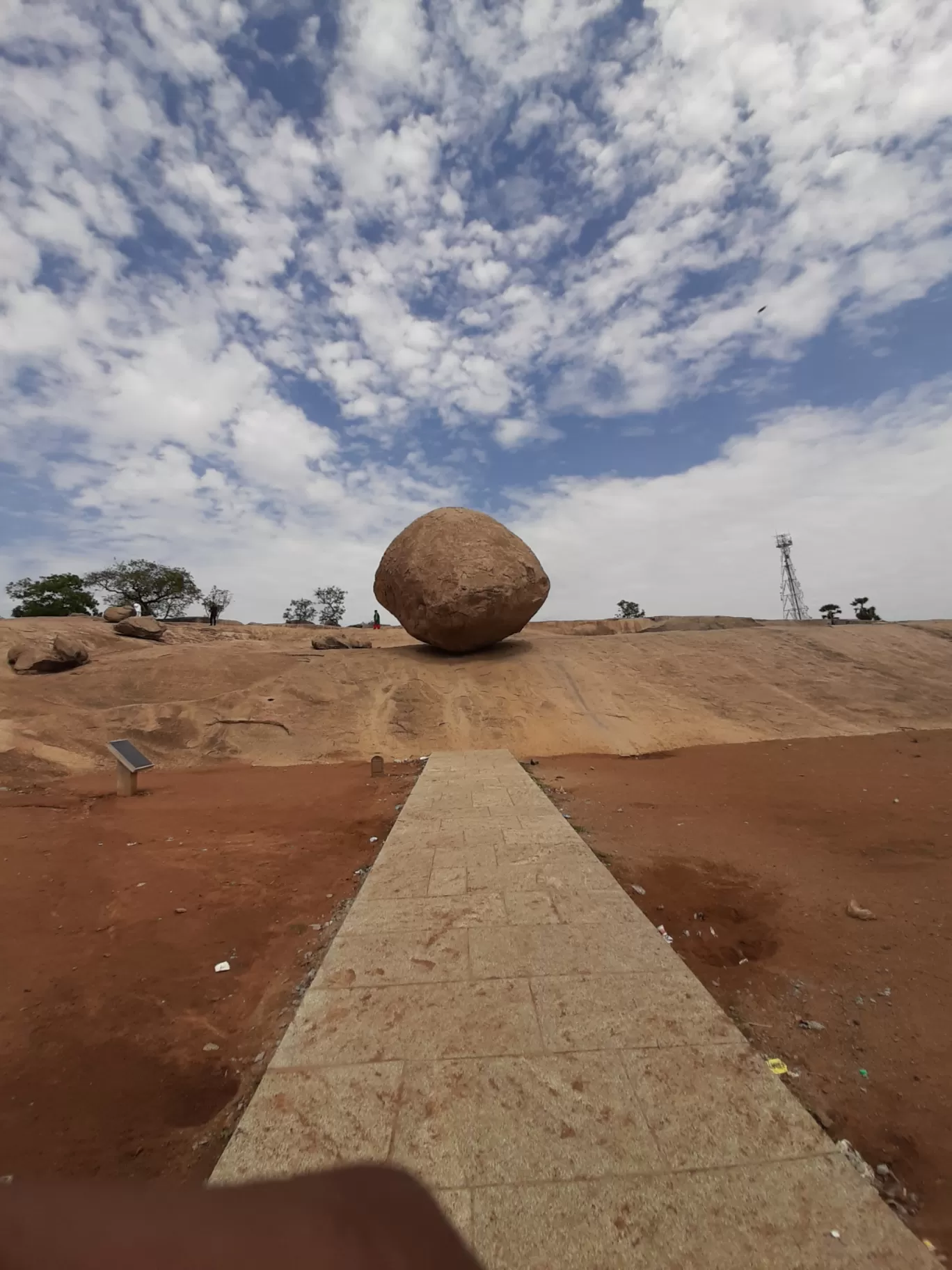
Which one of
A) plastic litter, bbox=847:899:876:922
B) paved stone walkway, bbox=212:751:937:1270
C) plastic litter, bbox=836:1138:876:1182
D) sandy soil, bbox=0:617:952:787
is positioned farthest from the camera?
sandy soil, bbox=0:617:952:787

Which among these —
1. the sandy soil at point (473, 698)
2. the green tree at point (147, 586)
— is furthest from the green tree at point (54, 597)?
the sandy soil at point (473, 698)

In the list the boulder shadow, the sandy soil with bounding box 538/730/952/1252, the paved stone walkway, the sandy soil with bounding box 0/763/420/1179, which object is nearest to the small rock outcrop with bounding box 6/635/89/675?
the boulder shadow

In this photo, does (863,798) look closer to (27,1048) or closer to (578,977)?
(578,977)

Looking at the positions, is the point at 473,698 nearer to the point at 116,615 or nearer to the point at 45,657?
the point at 45,657

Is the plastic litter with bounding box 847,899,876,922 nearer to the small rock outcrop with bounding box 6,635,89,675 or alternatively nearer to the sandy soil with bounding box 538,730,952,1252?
the sandy soil with bounding box 538,730,952,1252

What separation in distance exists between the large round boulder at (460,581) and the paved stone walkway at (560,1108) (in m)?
11.3

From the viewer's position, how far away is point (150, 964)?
3.74 m

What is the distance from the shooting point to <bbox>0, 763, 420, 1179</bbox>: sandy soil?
2.48 meters

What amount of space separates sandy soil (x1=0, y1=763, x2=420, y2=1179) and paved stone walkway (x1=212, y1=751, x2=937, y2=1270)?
0.52 metres

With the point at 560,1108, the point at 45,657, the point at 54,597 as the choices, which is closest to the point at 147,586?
the point at 54,597

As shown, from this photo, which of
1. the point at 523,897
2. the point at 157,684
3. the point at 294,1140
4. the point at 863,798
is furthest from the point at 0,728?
the point at 863,798

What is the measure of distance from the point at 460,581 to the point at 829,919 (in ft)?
37.4

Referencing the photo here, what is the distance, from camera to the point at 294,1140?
203 cm

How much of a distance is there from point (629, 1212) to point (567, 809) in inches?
210
